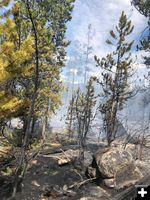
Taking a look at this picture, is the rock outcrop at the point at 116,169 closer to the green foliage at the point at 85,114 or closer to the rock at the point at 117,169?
the rock at the point at 117,169

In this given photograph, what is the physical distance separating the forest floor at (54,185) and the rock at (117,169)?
15.6 inches

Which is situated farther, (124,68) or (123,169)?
(124,68)

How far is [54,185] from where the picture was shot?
13758mm

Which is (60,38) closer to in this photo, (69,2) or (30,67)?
(69,2)

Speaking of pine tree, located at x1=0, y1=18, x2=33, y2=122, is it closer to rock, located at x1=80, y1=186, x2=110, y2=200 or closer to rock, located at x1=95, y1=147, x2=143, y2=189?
rock, located at x1=95, y1=147, x2=143, y2=189

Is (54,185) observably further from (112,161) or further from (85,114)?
(85,114)

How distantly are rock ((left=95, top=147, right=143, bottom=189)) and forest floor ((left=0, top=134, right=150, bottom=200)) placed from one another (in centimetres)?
40

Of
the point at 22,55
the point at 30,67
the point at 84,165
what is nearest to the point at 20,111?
the point at 30,67

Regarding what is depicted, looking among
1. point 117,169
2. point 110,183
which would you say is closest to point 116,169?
point 117,169

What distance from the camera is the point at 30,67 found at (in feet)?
42.4

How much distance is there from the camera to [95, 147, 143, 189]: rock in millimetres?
13445

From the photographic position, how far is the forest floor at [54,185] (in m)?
12.7

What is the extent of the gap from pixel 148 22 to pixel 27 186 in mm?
20531

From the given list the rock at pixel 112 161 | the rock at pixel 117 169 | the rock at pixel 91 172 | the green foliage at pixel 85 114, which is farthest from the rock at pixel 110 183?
the green foliage at pixel 85 114
